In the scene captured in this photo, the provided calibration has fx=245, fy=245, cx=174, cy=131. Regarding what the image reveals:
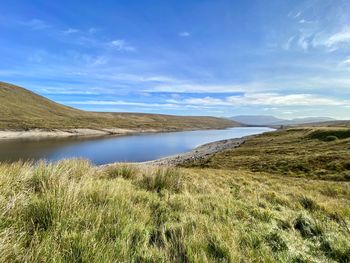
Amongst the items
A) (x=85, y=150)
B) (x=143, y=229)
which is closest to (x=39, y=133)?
(x=85, y=150)

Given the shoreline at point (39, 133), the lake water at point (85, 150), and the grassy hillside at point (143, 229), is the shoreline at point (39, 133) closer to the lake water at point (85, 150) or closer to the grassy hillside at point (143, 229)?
the lake water at point (85, 150)

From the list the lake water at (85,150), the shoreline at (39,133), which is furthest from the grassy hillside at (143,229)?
the shoreline at (39,133)

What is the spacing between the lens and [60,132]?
71.1 metres

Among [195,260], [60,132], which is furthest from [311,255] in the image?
[60,132]

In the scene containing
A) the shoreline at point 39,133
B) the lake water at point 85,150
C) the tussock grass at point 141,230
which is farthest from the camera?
the shoreline at point 39,133

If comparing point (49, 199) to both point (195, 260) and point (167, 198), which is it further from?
point (167, 198)

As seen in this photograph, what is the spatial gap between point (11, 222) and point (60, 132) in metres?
75.1

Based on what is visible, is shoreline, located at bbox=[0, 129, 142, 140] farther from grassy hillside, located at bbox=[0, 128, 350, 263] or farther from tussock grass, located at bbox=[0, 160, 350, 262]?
tussock grass, located at bbox=[0, 160, 350, 262]

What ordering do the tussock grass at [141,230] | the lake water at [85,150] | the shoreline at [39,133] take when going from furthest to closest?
the shoreline at [39,133]
the lake water at [85,150]
the tussock grass at [141,230]

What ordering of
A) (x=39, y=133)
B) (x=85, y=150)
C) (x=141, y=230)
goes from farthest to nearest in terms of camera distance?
(x=39, y=133) → (x=85, y=150) → (x=141, y=230)

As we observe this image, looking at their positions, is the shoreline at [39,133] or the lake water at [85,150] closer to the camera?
the lake water at [85,150]

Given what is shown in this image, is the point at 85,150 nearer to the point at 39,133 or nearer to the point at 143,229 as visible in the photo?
the point at 39,133

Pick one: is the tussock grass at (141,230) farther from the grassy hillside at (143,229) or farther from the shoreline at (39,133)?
the shoreline at (39,133)

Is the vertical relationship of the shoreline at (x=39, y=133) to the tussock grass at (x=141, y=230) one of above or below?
below
